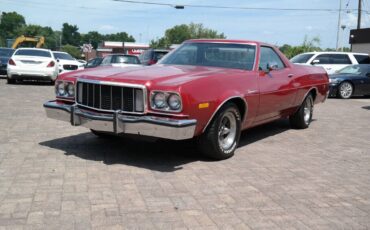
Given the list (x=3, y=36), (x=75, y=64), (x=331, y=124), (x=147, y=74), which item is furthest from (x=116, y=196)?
(x=3, y=36)

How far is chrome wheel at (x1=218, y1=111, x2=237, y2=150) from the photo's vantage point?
234 inches

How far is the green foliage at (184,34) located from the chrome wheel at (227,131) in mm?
102003

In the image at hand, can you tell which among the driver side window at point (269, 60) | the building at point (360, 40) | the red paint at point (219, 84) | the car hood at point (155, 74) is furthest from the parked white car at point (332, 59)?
the building at point (360, 40)

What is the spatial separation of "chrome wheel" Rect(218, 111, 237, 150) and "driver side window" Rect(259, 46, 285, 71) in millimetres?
1178

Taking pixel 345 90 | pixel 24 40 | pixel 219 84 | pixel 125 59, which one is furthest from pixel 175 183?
pixel 24 40

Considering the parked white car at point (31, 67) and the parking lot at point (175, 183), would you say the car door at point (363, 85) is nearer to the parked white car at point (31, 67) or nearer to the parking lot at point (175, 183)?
the parking lot at point (175, 183)

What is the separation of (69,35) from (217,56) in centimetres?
14871

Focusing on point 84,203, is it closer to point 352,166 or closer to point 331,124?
point 352,166

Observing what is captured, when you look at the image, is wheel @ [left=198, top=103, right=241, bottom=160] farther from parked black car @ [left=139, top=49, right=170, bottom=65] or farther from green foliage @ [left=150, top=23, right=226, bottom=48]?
green foliage @ [left=150, top=23, right=226, bottom=48]

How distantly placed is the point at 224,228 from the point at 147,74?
99.4 inches

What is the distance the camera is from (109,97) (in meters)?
5.56

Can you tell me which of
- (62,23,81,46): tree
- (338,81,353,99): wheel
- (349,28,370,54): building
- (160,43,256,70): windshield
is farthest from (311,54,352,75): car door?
(62,23,81,46): tree

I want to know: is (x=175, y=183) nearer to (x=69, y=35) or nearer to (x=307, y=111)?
(x=307, y=111)

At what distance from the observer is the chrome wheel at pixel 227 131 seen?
19.5ft
